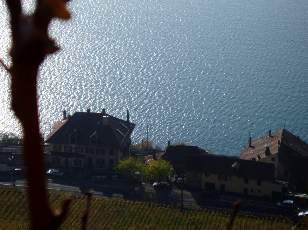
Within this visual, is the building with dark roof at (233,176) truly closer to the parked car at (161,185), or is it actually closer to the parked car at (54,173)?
the parked car at (161,185)

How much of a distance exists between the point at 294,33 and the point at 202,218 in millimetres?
58792

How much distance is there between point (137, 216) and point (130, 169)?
259 inches

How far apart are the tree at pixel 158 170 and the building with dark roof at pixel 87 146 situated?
3213 millimetres

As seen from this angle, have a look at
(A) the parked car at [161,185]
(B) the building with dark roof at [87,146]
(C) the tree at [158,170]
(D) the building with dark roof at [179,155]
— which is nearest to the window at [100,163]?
(B) the building with dark roof at [87,146]

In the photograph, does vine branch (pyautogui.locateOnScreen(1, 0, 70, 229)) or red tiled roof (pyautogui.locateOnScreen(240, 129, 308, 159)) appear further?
red tiled roof (pyautogui.locateOnScreen(240, 129, 308, 159))

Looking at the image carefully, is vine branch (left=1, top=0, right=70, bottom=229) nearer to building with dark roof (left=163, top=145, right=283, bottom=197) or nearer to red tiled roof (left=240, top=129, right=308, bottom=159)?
building with dark roof (left=163, top=145, right=283, bottom=197)

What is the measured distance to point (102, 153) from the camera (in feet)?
108

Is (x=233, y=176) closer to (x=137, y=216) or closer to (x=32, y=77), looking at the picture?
(x=137, y=216)

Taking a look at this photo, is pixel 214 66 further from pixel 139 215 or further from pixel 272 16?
pixel 139 215

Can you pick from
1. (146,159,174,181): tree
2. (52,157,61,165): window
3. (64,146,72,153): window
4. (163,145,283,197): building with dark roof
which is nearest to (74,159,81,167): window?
(64,146,72,153): window

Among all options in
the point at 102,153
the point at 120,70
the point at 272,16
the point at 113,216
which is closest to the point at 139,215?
the point at 113,216

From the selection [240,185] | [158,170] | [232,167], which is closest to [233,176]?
[232,167]

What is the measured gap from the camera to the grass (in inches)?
865

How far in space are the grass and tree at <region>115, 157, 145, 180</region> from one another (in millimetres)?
4755
